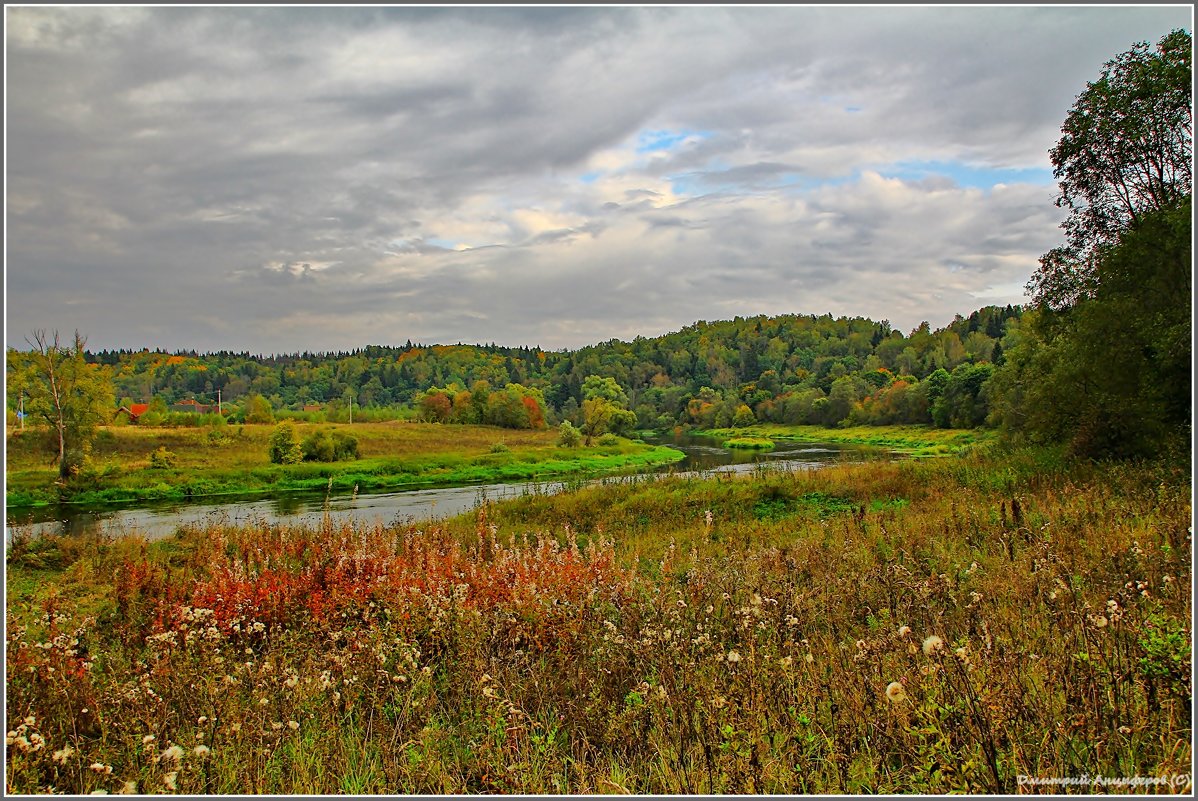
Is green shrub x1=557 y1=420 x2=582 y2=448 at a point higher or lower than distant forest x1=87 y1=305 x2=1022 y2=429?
lower

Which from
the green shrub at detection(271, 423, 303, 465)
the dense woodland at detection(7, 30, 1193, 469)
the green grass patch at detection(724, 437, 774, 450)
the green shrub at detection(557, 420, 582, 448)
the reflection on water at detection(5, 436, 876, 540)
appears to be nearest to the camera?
the dense woodland at detection(7, 30, 1193, 469)

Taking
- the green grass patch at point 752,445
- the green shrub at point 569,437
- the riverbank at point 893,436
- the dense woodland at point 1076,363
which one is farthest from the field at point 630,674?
the green grass patch at point 752,445

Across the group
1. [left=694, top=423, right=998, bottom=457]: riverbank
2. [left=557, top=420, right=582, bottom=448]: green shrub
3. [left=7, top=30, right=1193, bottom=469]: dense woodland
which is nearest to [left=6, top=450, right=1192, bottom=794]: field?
[left=7, top=30, right=1193, bottom=469]: dense woodland

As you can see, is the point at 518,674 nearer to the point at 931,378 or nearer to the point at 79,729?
the point at 79,729

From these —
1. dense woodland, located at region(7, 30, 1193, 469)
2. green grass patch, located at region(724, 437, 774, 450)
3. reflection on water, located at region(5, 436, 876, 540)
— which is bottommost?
green grass patch, located at region(724, 437, 774, 450)

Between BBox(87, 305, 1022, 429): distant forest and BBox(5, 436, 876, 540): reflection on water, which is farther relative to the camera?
BBox(87, 305, 1022, 429): distant forest

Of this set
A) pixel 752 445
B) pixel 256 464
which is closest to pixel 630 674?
pixel 256 464

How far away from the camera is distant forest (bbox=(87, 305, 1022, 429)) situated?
2938 inches

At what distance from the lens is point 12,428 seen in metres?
32.3

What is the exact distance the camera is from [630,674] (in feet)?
15.0

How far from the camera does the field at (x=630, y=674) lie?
3016mm

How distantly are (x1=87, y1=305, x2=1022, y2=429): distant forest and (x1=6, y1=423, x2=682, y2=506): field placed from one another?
Result: 578 cm

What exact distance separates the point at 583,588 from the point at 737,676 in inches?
101

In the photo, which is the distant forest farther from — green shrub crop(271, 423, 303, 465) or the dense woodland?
green shrub crop(271, 423, 303, 465)
